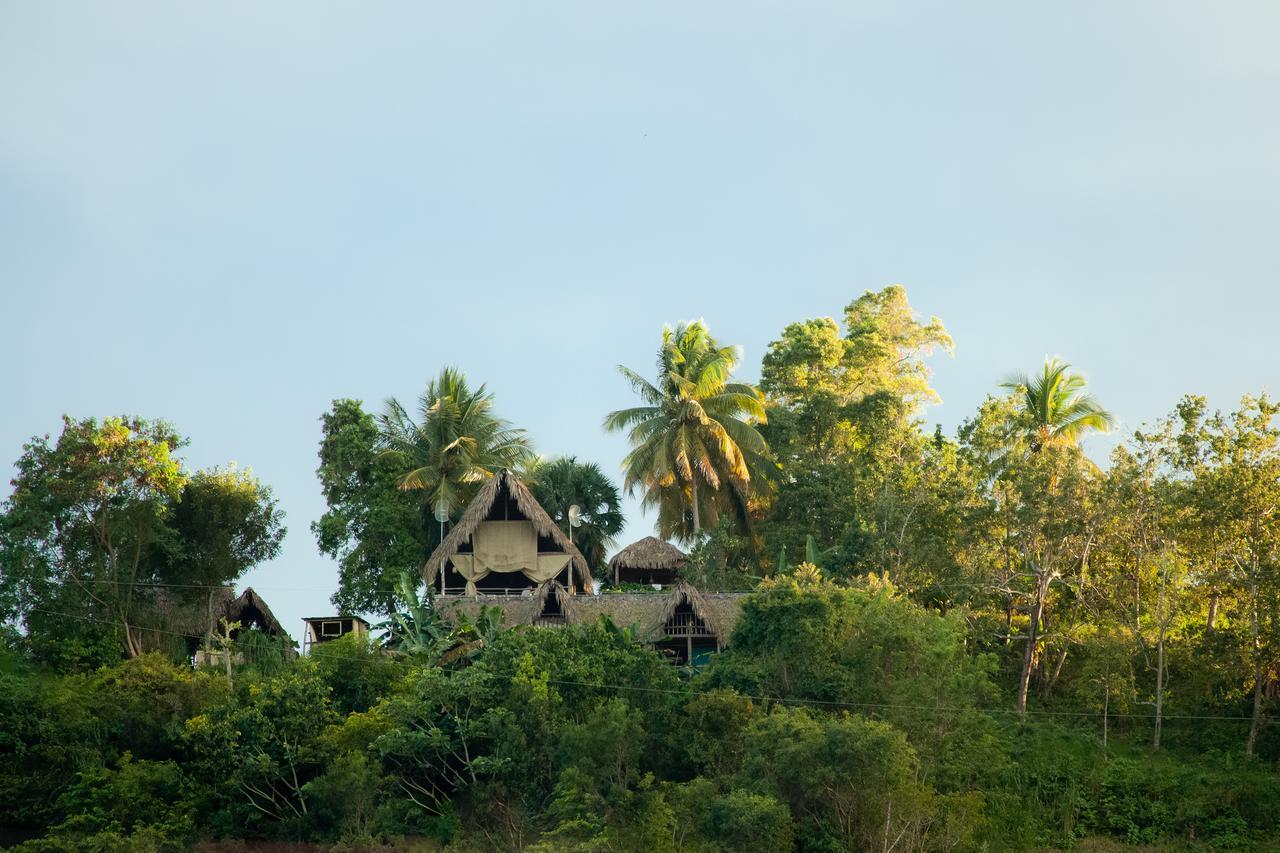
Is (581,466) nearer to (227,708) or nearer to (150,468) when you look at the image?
(150,468)

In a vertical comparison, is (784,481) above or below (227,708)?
above

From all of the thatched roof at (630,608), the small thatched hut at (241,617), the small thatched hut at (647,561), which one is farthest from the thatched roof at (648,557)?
the small thatched hut at (241,617)

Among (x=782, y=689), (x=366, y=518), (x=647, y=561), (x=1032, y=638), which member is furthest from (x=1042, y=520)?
(x=366, y=518)

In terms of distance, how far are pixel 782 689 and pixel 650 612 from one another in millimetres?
4782

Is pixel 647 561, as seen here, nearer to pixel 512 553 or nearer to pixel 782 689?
pixel 512 553

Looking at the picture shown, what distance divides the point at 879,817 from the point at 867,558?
275 inches

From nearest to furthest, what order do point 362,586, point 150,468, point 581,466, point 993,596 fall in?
1. point 993,596
2. point 150,468
3. point 362,586
4. point 581,466

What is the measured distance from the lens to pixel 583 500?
3759 centimetres

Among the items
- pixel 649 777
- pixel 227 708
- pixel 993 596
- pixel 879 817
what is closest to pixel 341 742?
pixel 227 708

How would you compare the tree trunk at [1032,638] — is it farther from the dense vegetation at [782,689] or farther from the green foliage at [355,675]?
the green foliage at [355,675]

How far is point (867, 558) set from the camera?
29562 millimetres

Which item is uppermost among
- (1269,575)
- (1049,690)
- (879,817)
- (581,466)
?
(581,466)

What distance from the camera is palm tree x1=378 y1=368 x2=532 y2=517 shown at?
116ft

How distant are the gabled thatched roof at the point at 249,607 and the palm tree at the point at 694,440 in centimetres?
801
